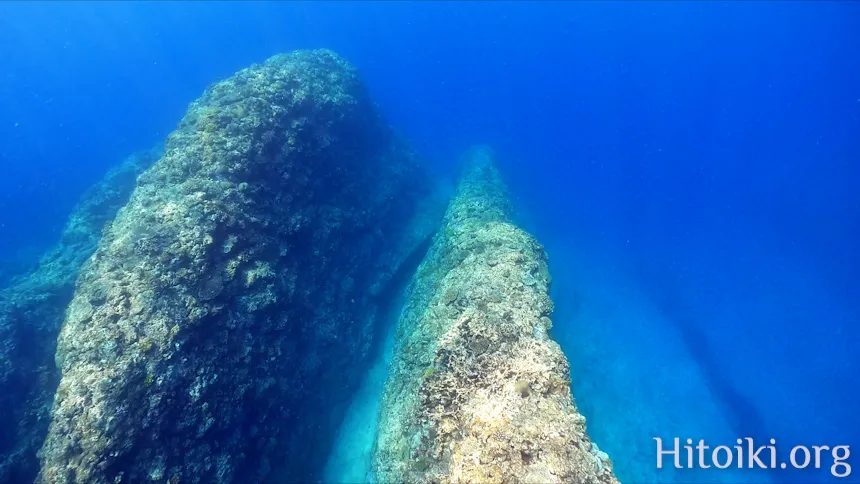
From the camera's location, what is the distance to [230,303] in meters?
8.95

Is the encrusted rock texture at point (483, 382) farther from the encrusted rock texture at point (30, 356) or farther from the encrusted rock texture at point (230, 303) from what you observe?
the encrusted rock texture at point (30, 356)

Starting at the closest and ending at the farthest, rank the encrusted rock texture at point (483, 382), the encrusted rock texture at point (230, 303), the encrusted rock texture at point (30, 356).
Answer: the encrusted rock texture at point (483, 382) < the encrusted rock texture at point (230, 303) < the encrusted rock texture at point (30, 356)

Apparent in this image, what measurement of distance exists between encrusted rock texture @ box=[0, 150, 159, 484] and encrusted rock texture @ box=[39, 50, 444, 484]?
2.37 meters

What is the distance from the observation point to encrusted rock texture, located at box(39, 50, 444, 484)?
7043mm

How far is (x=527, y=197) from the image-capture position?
29.2m

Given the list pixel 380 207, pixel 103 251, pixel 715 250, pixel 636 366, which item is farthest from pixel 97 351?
pixel 715 250

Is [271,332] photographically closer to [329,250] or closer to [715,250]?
[329,250]

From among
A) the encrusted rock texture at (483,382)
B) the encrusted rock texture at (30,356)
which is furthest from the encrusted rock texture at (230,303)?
the encrusted rock texture at (483,382)

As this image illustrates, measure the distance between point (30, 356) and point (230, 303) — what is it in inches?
236

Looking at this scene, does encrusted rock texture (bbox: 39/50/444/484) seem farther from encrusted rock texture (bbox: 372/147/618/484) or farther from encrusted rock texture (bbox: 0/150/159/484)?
encrusted rock texture (bbox: 372/147/618/484)

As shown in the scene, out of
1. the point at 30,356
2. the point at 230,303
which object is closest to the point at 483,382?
the point at 230,303

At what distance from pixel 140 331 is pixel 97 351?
2.42ft

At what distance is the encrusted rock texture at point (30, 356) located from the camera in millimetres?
8148

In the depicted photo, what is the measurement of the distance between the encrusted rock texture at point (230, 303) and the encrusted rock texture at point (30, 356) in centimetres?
237
